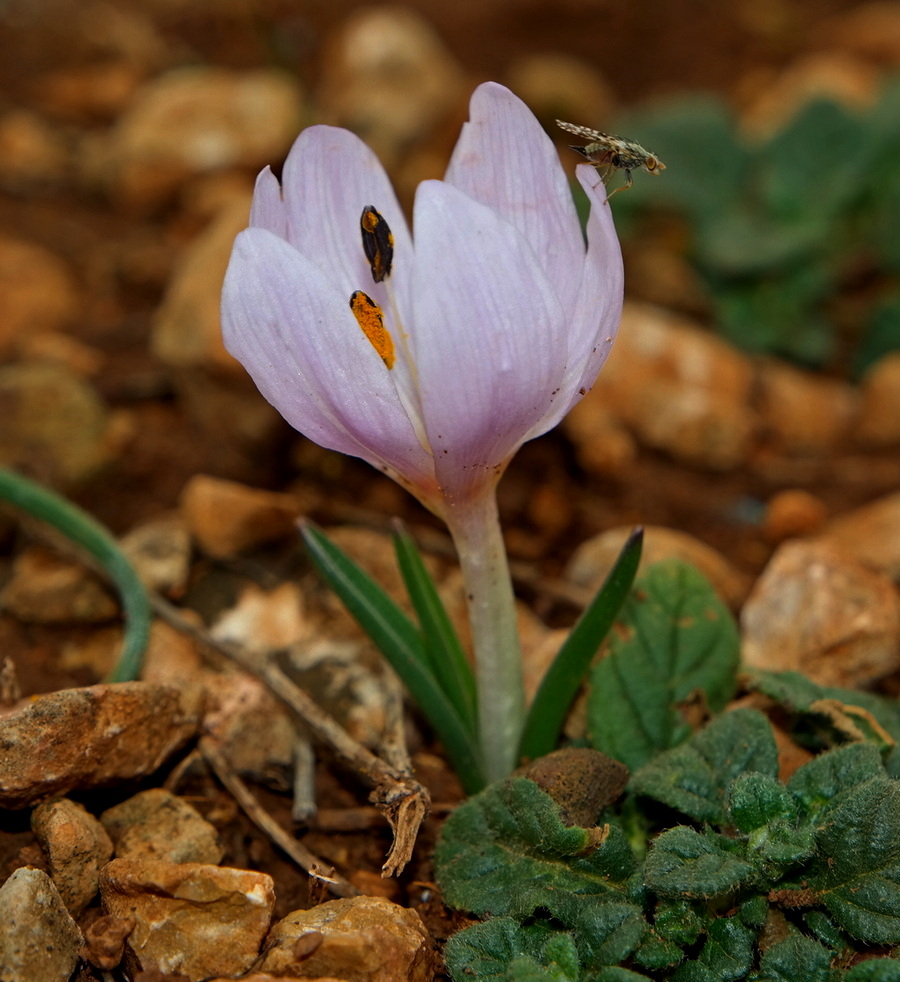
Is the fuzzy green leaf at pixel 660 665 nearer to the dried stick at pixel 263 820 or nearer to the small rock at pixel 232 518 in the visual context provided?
the dried stick at pixel 263 820

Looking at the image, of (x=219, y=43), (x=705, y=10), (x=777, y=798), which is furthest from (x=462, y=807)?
(x=705, y=10)

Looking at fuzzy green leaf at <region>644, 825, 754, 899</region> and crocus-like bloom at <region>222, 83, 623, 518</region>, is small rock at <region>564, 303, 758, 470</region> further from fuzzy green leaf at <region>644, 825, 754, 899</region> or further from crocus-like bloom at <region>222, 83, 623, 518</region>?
fuzzy green leaf at <region>644, 825, 754, 899</region>

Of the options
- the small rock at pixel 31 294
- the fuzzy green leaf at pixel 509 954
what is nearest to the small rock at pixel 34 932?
the fuzzy green leaf at pixel 509 954

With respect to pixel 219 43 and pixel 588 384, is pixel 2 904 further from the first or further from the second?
pixel 219 43

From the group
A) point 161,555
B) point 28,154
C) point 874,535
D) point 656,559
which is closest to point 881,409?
point 874,535

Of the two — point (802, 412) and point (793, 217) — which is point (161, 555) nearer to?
point (802, 412)
